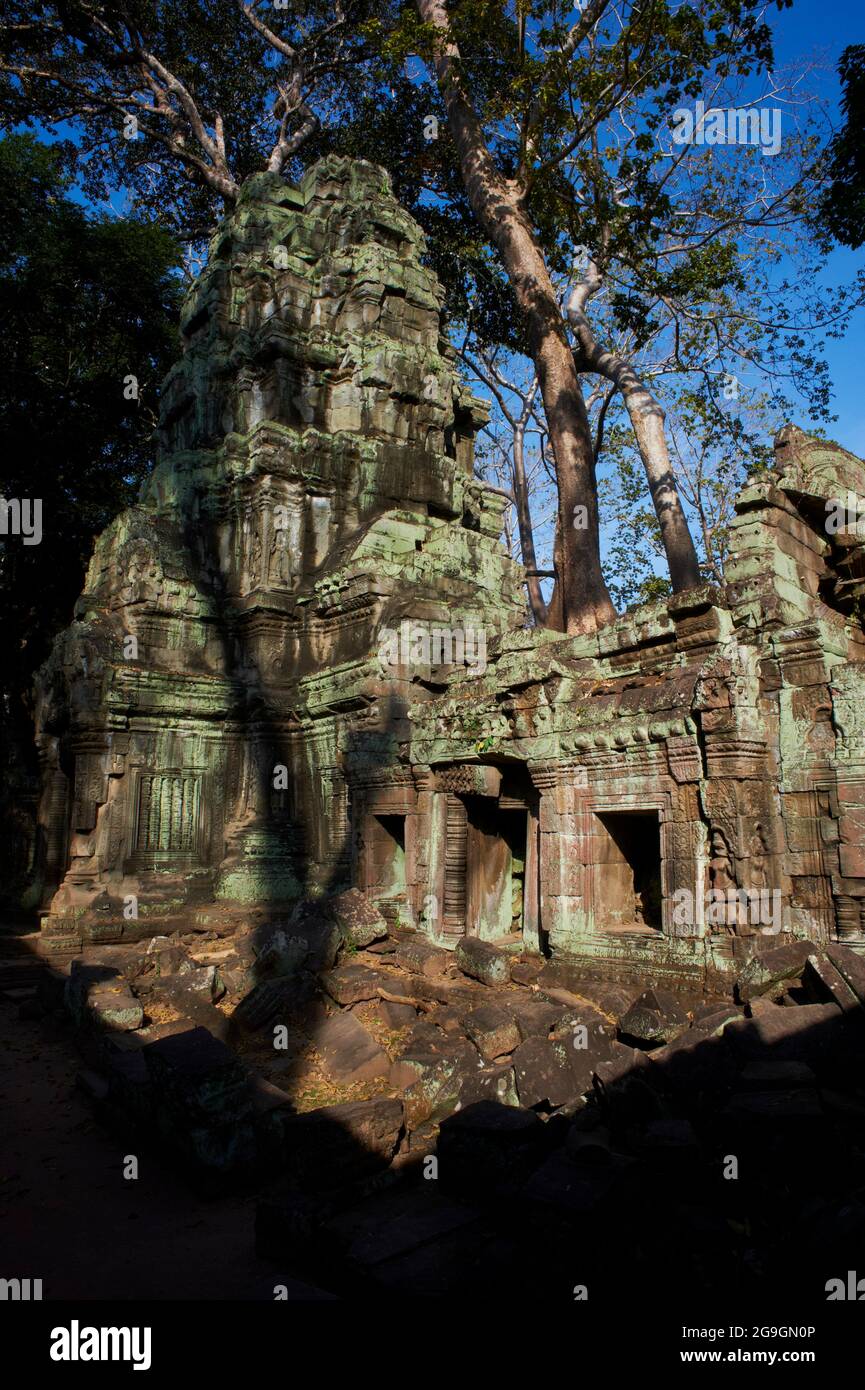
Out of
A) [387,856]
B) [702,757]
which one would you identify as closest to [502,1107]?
[702,757]

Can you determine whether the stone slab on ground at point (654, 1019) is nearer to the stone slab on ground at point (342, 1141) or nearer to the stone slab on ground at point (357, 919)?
the stone slab on ground at point (342, 1141)

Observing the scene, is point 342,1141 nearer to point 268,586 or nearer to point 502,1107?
point 502,1107

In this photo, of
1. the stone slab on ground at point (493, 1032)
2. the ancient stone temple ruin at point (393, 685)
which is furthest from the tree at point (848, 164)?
the stone slab on ground at point (493, 1032)

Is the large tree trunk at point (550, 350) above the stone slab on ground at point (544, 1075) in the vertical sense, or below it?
above

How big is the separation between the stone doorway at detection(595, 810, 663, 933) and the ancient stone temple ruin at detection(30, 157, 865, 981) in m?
0.04

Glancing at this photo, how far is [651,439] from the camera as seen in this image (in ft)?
55.3

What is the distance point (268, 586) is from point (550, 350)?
258 inches

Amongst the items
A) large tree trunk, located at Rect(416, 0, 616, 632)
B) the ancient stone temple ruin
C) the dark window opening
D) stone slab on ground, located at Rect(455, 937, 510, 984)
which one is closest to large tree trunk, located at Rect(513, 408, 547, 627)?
the ancient stone temple ruin

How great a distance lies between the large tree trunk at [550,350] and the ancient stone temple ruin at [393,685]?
160 cm

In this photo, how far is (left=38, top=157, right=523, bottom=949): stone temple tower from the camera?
13.6 m

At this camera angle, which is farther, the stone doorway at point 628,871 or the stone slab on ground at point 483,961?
the stone doorway at point 628,871

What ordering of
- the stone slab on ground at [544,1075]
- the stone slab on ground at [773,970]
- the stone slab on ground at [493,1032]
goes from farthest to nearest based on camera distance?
1. the stone slab on ground at [493,1032]
2. the stone slab on ground at [773,970]
3. the stone slab on ground at [544,1075]

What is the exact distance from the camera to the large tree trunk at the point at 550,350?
1473cm
